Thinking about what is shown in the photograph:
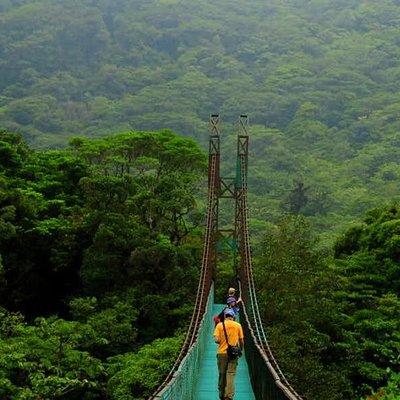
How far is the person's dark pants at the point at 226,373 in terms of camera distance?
6285mm

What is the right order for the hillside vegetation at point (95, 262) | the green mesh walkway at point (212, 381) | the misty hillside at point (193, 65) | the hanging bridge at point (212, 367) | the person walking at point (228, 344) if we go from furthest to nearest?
the misty hillside at point (193, 65) → the hillside vegetation at point (95, 262) → the green mesh walkway at point (212, 381) → the person walking at point (228, 344) → the hanging bridge at point (212, 367)

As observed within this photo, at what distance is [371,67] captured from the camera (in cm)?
8025

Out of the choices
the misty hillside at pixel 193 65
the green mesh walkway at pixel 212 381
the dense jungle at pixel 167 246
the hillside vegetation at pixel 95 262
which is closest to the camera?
the green mesh walkway at pixel 212 381

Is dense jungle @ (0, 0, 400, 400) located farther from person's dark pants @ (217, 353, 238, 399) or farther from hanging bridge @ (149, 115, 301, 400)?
person's dark pants @ (217, 353, 238, 399)

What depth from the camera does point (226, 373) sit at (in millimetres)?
6312

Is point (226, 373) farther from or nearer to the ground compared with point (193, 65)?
nearer to the ground

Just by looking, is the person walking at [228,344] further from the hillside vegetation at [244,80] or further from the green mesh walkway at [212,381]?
the hillside vegetation at [244,80]

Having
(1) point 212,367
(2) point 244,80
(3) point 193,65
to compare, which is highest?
(3) point 193,65

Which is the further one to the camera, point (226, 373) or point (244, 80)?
point (244, 80)

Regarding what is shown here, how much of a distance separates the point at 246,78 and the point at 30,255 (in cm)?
6393

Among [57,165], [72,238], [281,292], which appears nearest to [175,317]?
[281,292]

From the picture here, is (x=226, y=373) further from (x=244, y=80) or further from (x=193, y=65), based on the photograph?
(x=193, y=65)

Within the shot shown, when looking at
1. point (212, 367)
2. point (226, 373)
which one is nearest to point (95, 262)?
point (212, 367)

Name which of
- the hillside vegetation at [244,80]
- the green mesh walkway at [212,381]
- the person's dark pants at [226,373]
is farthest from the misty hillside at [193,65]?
the person's dark pants at [226,373]
